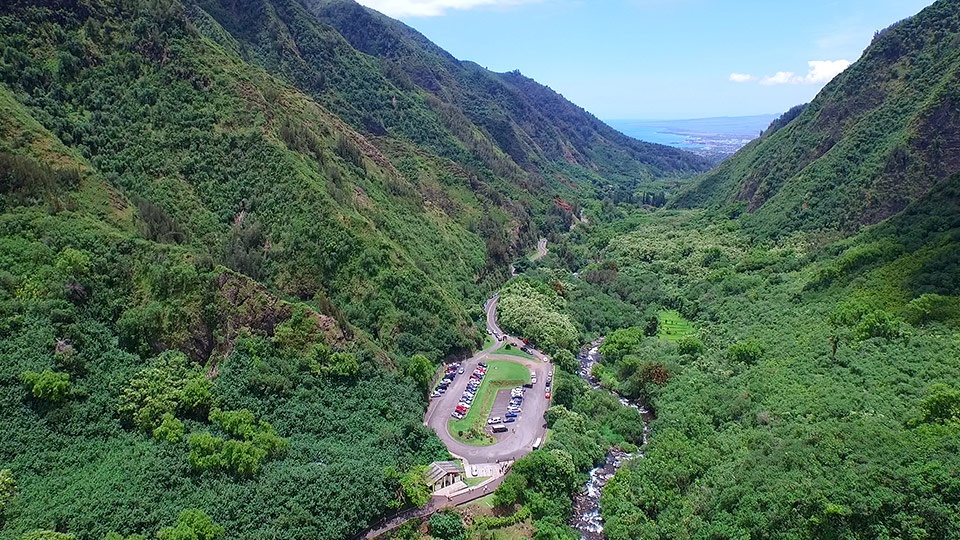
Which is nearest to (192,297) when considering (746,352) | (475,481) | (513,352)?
(475,481)

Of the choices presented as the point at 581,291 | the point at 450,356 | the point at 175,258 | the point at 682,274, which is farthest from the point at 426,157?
the point at 175,258

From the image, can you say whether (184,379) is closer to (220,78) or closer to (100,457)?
(100,457)

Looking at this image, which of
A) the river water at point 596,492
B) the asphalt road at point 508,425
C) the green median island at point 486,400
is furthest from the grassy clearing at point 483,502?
the green median island at point 486,400

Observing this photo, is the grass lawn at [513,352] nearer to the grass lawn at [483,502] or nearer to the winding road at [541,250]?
the grass lawn at [483,502]

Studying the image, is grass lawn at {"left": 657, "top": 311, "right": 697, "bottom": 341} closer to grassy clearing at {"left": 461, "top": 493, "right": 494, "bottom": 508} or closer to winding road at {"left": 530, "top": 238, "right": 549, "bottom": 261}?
winding road at {"left": 530, "top": 238, "right": 549, "bottom": 261}

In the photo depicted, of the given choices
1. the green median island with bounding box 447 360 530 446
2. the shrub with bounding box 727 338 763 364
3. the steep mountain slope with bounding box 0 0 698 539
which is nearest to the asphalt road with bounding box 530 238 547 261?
the steep mountain slope with bounding box 0 0 698 539

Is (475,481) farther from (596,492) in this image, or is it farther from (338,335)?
(338,335)
